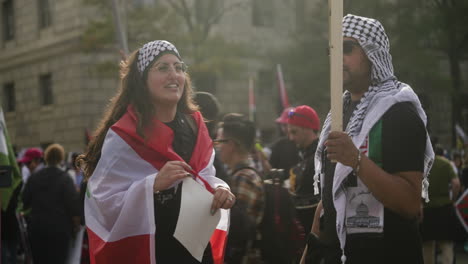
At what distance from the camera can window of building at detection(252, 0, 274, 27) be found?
33188 millimetres

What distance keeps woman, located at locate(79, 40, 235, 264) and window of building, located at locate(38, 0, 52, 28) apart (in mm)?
28479

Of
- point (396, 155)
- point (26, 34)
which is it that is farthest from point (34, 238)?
point (26, 34)

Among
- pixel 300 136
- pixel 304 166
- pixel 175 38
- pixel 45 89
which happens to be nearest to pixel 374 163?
pixel 304 166

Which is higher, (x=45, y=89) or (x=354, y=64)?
(x=354, y=64)

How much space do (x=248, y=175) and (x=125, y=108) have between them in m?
1.08

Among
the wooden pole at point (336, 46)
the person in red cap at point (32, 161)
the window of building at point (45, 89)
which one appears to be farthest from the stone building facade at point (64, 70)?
the wooden pole at point (336, 46)

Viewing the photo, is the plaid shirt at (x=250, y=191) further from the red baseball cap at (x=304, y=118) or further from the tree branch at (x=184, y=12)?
the tree branch at (x=184, y=12)

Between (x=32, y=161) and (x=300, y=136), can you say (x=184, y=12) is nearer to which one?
(x=32, y=161)

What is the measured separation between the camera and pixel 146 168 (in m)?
3.87

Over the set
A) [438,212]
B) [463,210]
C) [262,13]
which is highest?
[262,13]

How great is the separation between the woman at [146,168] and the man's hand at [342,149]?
945 mm

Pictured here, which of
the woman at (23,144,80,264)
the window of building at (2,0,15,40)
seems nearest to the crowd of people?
the woman at (23,144,80,264)

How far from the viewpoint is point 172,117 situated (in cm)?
414

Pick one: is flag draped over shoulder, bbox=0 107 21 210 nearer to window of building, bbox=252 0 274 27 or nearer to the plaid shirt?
the plaid shirt
